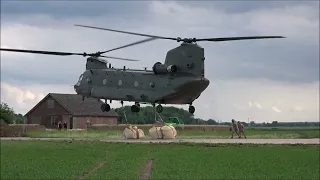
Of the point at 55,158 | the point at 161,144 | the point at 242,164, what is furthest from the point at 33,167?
the point at 161,144

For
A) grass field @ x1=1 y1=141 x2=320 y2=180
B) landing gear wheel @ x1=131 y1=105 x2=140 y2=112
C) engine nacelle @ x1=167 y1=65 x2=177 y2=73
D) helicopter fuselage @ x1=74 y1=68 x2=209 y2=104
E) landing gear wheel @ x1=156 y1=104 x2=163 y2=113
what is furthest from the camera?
grass field @ x1=1 y1=141 x2=320 y2=180

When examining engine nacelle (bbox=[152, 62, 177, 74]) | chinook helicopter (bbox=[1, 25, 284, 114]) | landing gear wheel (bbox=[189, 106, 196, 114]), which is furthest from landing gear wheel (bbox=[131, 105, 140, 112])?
landing gear wheel (bbox=[189, 106, 196, 114])

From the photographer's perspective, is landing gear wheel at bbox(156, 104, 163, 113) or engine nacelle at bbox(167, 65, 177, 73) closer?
landing gear wheel at bbox(156, 104, 163, 113)

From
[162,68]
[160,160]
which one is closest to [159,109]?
[162,68]

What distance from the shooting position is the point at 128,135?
7675 centimetres

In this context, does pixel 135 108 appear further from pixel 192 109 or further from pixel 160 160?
pixel 160 160

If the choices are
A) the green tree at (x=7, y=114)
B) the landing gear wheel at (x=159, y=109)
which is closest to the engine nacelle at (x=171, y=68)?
the landing gear wheel at (x=159, y=109)

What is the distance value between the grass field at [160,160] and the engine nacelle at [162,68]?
70.5 ft

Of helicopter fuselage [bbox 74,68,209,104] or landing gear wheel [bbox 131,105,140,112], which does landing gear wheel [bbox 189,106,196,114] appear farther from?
landing gear wheel [bbox 131,105,140,112]

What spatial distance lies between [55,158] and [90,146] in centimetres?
975

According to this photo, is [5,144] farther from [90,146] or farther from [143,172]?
[143,172]

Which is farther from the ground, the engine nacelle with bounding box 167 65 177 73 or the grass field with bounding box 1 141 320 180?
the engine nacelle with bounding box 167 65 177 73

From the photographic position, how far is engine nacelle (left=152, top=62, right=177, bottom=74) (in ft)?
57.2

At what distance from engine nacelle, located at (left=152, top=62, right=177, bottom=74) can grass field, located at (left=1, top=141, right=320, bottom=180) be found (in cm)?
2149
